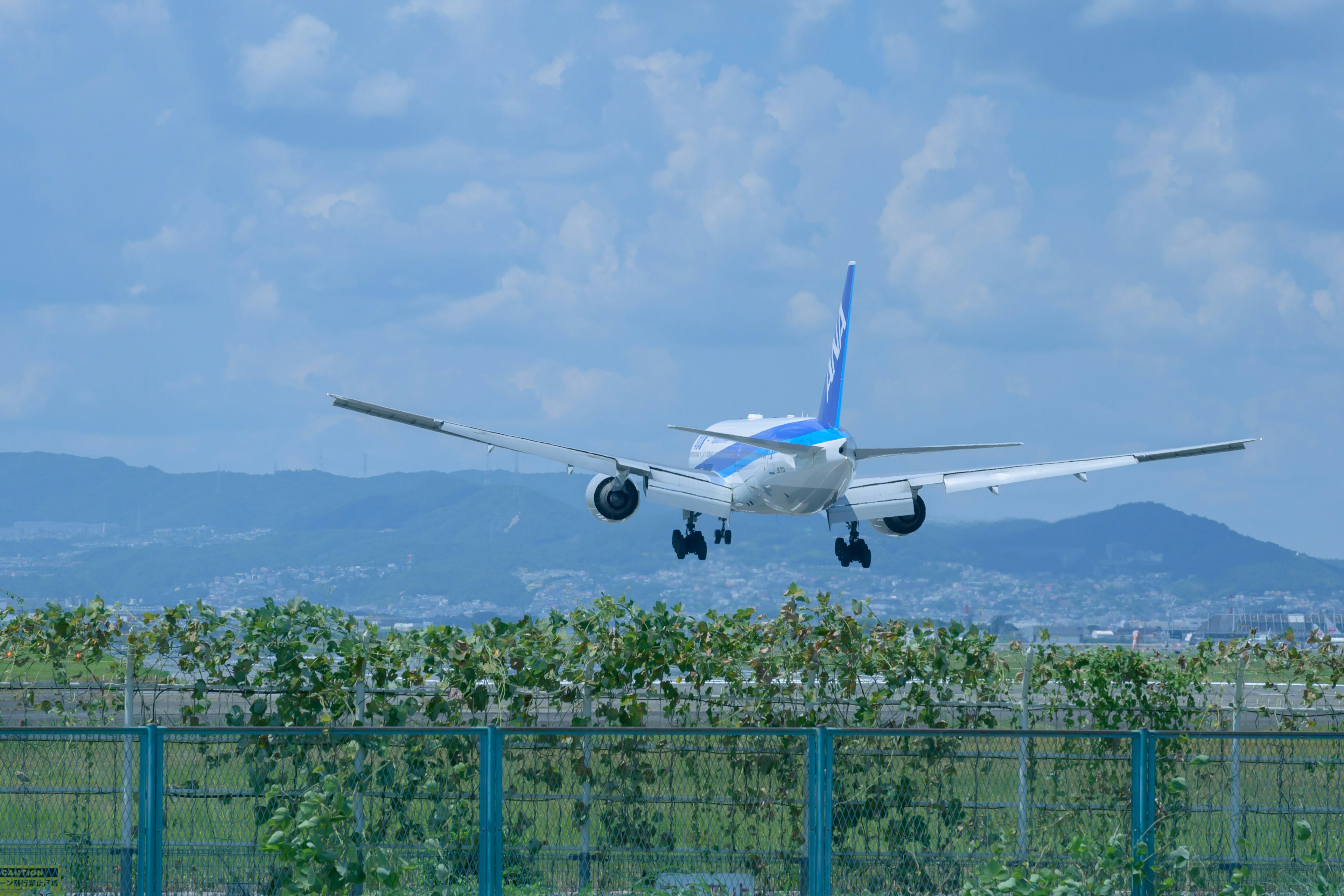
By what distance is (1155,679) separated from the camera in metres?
19.9

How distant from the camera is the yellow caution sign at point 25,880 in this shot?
13828 mm

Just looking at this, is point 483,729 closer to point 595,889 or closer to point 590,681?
point 595,889

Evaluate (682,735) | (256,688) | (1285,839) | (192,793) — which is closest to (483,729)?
(682,735)

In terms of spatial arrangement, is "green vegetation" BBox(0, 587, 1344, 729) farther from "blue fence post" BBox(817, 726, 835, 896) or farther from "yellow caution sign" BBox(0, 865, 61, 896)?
"blue fence post" BBox(817, 726, 835, 896)

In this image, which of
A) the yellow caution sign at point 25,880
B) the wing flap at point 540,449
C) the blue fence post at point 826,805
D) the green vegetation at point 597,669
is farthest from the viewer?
the wing flap at point 540,449

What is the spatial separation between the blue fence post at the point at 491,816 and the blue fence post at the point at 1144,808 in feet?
19.4

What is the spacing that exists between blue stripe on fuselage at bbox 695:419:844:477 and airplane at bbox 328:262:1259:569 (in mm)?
44

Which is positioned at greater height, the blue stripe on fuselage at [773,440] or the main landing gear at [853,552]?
the blue stripe on fuselage at [773,440]

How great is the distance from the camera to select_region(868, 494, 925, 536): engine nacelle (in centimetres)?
4441

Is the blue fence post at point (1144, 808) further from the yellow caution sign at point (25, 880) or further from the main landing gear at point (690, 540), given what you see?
the main landing gear at point (690, 540)

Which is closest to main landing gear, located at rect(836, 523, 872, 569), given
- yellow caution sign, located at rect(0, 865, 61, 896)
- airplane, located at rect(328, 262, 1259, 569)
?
airplane, located at rect(328, 262, 1259, 569)

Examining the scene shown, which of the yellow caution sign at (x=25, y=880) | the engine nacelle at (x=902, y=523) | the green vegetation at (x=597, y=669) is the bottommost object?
the yellow caution sign at (x=25, y=880)

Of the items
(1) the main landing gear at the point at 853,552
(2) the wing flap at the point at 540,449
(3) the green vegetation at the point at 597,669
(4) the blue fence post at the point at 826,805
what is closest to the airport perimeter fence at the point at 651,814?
(4) the blue fence post at the point at 826,805

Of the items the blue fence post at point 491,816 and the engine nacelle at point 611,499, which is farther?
the engine nacelle at point 611,499
